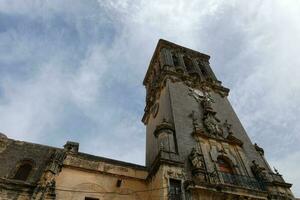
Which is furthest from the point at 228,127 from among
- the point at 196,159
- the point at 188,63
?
the point at 188,63

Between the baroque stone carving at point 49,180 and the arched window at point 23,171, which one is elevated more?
the arched window at point 23,171

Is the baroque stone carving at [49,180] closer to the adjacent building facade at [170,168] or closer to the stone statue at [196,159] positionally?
the adjacent building facade at [170,168]

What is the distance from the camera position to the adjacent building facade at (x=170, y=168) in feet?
39.4

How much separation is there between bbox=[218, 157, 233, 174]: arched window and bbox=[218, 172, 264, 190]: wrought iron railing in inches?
25.0

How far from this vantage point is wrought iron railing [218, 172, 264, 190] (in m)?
13.2

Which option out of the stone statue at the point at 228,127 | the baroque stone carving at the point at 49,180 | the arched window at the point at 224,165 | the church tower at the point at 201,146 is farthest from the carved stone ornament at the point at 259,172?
the baroque stone carving at the point at 49,180

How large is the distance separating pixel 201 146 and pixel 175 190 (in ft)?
13.7

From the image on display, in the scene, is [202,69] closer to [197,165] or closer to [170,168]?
[197,165]

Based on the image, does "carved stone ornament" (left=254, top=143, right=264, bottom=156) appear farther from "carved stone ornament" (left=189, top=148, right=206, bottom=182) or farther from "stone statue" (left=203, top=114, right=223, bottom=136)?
"carved stone ornament" (left=189, top=148, right=206, bottom=182)

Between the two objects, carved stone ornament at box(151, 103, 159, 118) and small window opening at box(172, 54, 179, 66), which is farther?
small window opening at box(172, 54, 179, 66)

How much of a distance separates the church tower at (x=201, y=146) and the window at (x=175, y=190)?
0.04 m

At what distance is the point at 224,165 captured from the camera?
14883 millimetres

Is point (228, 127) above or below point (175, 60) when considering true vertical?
below

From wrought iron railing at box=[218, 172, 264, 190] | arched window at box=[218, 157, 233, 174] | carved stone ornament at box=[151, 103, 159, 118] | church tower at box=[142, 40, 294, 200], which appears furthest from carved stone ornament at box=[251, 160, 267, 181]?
carved stone ornament at box=[151, 103, 159, 118]
